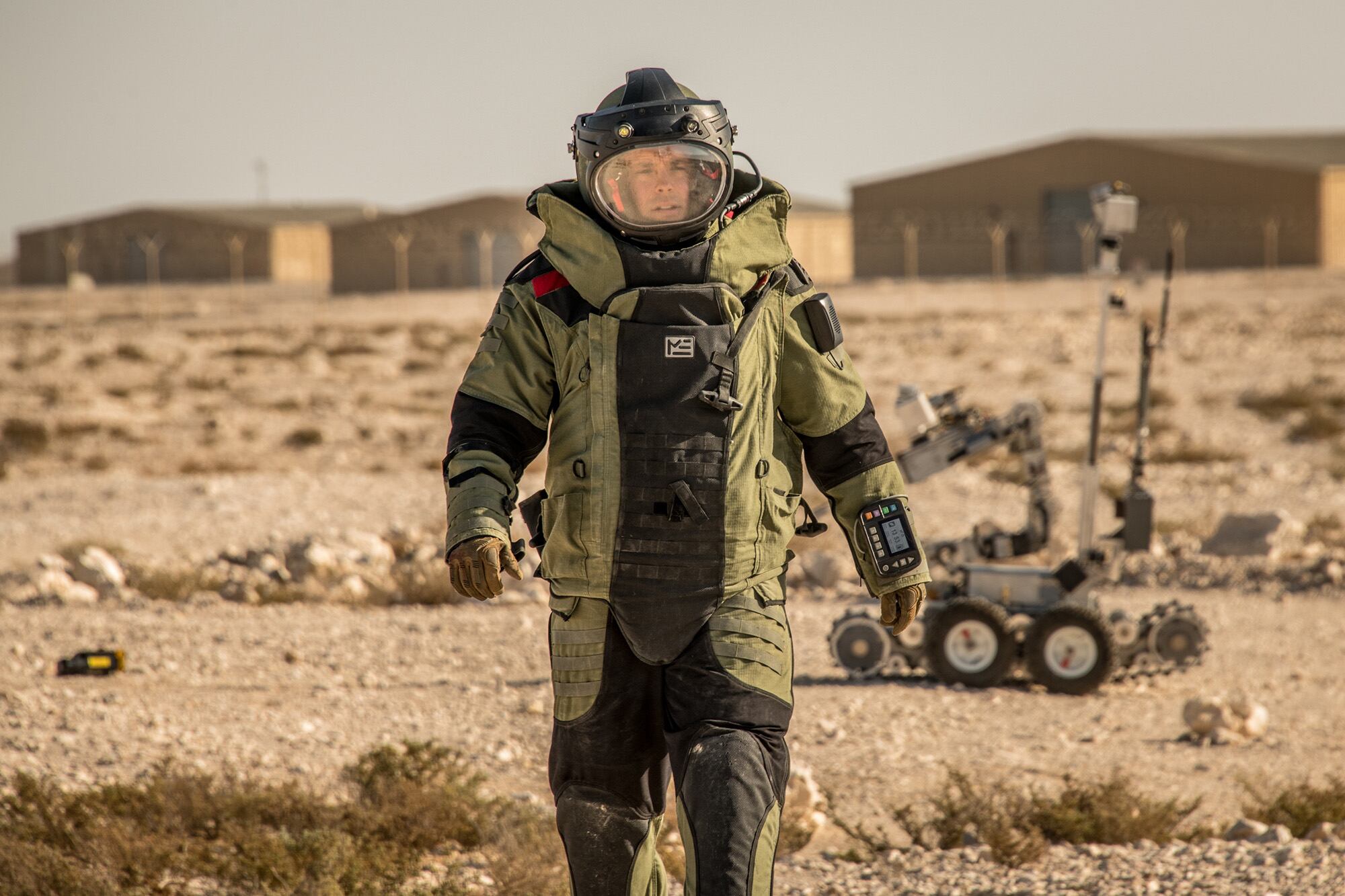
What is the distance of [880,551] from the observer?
3.40m

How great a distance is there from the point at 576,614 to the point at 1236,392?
2119 centimetres

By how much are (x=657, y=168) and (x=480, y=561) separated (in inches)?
37.8

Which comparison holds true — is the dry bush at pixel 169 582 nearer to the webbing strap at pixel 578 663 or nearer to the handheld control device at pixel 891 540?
the webbing strap at pixel 578 663

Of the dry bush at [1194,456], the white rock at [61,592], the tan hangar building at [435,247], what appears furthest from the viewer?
the tan hangar building at [435,247]

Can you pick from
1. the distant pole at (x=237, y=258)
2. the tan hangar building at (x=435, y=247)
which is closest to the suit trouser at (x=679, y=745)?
the tan hangar building at (x=435, y=247)

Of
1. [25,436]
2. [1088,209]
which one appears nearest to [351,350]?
[25,436]

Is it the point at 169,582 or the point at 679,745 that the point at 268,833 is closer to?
the point at 679,745

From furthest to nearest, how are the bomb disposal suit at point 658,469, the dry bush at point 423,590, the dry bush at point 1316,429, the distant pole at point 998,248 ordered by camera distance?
the distant pole at point 998,248 → the dry bush at point 1316,429 → the dry bush at point 423,590 → the bomb disposal suit at point 658,469

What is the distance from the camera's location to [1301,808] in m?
5.51

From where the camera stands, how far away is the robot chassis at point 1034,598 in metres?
7.74

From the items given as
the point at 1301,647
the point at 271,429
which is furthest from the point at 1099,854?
the point at 271,429

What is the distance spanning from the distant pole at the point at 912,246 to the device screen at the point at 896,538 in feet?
135

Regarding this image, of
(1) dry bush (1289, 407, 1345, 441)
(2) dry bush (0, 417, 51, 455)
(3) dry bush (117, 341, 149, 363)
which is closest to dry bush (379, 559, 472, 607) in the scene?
(2) dry bush (0, 417, 51, 455)

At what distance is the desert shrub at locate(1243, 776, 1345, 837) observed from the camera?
5512 millimetres
